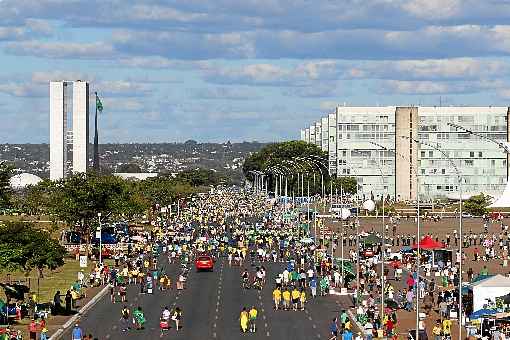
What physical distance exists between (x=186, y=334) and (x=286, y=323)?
594 centimetres

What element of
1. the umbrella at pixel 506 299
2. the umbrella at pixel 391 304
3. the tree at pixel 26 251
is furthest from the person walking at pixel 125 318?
the umbrella at pixel 506 299

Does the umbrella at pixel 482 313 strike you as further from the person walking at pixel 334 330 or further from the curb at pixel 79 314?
the curb at pixel 79 314

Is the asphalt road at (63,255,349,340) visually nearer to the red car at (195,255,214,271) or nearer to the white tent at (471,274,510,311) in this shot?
the white tent at (471,274,510,311)

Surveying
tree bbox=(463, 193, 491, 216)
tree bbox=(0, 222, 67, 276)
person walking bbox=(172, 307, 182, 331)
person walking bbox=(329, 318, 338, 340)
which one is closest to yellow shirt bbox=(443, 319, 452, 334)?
person walking bbox=(329, 318, 338, 340)

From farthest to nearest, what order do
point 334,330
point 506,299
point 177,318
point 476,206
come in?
point 476,206
point 177,318
point 506,299
point 334,330

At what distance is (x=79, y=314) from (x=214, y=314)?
6.38 meters

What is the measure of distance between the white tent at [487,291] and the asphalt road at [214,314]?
6.74 metres

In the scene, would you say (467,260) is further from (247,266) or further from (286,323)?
(286,323)

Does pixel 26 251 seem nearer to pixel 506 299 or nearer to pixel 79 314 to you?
pixel 79 314

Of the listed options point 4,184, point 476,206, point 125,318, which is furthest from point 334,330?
point 476,206

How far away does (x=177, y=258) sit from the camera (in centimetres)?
10488

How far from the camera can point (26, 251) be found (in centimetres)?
6881

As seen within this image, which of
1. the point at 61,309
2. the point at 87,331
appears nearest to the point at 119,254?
the point at 61,309

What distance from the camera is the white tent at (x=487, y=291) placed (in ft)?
193
